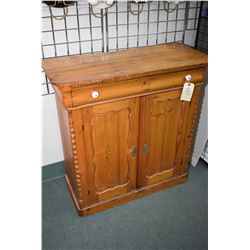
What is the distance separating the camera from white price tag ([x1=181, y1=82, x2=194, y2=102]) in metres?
1.55

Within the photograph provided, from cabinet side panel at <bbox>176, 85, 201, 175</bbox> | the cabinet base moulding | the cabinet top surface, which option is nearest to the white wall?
the cabinet top surface

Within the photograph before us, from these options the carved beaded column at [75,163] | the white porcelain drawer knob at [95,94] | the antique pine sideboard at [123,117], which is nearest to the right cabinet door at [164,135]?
the antique pine sideboard at [123,117]

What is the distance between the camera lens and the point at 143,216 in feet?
5.83

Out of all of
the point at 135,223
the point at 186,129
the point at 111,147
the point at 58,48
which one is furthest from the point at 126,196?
the point at 58,48

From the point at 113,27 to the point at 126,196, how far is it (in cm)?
119

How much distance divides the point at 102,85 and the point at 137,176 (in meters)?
0.78

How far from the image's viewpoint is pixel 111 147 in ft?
Answer: 5.09

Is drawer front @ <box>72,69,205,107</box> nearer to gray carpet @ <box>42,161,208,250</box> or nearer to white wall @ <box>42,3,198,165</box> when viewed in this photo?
white wall @ <box>42,3,198,165</box>

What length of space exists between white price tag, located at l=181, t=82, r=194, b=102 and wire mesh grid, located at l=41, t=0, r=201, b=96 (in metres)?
0.51

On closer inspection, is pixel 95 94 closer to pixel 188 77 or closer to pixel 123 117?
pixel 123 117

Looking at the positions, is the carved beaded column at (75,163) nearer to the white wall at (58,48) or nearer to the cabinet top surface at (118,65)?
the cabinet top surface at (118,65)
